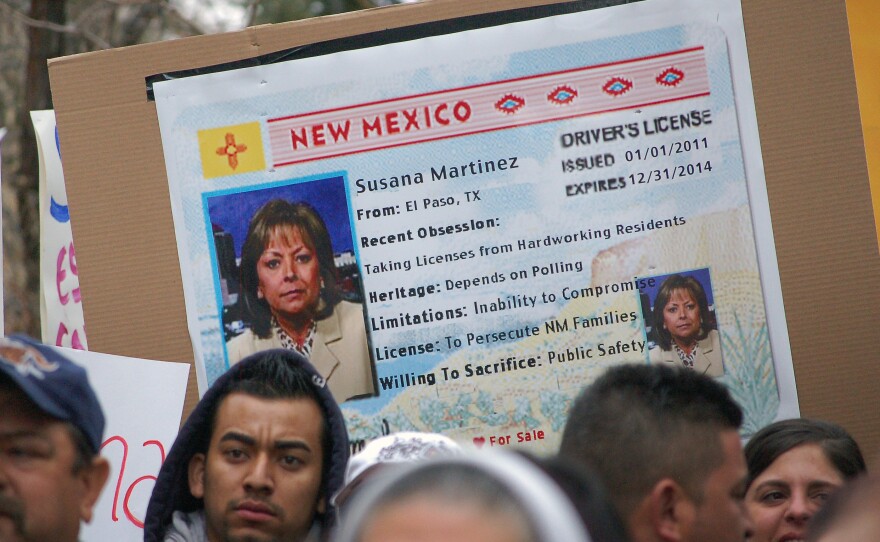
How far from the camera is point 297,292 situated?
2924mm

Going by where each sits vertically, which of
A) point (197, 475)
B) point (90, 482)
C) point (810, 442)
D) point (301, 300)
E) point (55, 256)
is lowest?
point (810, 442)

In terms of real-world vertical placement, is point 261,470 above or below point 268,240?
below

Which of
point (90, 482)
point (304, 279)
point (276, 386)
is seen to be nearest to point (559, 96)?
point (304, 279)

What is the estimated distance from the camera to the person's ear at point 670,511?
76.0 inches

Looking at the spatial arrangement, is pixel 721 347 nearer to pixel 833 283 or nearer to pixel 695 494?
pixel 833 283

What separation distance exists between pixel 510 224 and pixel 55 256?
4.73 ft

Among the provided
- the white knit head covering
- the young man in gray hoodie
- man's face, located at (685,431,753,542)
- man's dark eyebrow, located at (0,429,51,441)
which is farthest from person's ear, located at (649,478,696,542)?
man's dark eyebrow, located at (0,429,51,441)

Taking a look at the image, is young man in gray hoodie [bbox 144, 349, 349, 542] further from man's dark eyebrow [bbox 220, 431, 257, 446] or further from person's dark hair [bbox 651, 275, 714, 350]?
person's dark hair [bbox 651, 275, 714, 350]

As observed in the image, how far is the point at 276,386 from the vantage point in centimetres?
269

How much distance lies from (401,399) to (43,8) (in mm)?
5265

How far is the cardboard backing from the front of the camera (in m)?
2.88

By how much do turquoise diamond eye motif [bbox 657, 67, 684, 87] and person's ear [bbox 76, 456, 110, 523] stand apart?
Result: 5.49 ft

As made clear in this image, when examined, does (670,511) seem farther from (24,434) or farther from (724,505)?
(24,434)

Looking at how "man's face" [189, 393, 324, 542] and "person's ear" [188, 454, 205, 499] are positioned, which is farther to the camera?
"person's ear" [188, 454, 205, 499]
